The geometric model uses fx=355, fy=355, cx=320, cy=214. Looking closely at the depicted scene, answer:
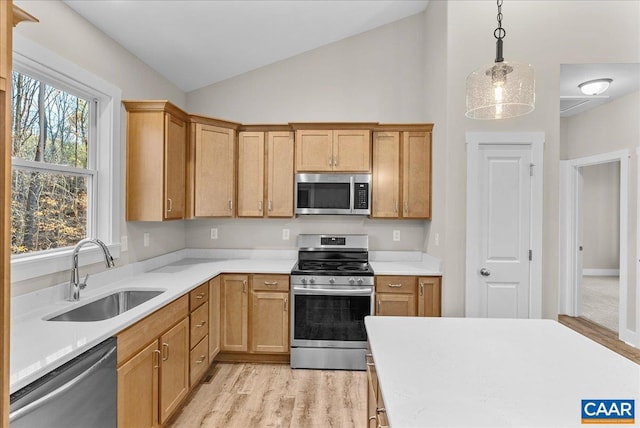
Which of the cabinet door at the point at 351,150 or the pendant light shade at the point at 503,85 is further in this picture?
the cabinet door at the point at 351,150

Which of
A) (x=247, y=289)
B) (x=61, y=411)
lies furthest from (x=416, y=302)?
(x=61, y=411)

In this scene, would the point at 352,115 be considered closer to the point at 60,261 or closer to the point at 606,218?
the point at 60,261

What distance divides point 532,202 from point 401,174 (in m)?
1.14

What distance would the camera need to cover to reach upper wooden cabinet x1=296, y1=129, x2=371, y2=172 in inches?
135

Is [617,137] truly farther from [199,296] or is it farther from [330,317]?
[199,296]

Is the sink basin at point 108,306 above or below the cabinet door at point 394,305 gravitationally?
above

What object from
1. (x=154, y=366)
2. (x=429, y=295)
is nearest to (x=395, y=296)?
(x=429, y=295)

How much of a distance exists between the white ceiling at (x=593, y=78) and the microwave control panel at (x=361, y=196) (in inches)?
76.4

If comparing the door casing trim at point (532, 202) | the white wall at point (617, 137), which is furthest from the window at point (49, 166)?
the white wall at point (617, 137)

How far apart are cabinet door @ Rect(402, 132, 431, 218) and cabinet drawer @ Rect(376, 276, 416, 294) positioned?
26.7 inches

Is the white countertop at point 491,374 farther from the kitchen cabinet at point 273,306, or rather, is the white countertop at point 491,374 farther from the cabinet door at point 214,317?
the cabinet door at point 214,317

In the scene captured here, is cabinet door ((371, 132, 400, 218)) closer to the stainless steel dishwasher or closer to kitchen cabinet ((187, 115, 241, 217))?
kitchen cabinet ((187, 115, 241, 217))

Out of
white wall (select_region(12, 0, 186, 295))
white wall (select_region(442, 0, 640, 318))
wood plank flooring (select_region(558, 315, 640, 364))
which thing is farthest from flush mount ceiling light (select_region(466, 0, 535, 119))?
wood plank flooring (select_region(558, 315, 640, 364))

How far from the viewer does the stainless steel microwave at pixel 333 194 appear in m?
3.45
